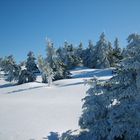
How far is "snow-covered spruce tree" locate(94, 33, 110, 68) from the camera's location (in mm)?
71125

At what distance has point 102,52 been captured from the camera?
7081 centimetres

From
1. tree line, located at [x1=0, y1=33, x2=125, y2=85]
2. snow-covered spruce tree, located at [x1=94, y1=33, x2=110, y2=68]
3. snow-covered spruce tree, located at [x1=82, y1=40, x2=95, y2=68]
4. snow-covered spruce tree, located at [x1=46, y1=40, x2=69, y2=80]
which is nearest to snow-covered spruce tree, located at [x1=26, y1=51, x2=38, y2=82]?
tree line, located at [x1=0, y1=33, x2=125, y2=85]

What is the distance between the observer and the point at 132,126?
12906 mm

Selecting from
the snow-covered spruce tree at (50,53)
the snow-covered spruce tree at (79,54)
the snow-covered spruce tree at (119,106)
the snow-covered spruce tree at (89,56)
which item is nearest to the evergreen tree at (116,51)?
the snow-covered spruce tree at (89,56)

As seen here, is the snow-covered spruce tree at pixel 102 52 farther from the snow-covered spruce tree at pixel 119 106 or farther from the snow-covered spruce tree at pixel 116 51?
the snow-covered spruce tree at pixel 119 106

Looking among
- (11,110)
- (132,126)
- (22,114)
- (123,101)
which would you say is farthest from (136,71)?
(11,110)

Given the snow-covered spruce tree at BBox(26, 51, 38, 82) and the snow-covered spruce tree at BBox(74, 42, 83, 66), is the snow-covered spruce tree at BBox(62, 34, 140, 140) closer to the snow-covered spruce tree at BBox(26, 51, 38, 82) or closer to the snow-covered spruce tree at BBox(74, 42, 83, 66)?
the snow-covered spruce tree at BBox(26, 51, 38, 82)

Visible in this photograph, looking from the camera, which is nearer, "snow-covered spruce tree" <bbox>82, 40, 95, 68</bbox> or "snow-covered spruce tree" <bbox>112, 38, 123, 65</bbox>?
"snow-covered spruce tree" <bbox>112, 38, 123, 65</bbox>

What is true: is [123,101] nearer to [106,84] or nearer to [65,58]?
[106,84]

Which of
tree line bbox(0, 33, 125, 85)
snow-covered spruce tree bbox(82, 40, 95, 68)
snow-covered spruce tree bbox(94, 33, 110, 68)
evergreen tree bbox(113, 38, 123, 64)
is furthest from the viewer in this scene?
snow-covered spruce tree bbox(82, 40, 95, 68)

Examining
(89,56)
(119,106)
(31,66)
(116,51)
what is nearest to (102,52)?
(116,51)

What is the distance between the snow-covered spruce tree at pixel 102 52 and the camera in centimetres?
7112

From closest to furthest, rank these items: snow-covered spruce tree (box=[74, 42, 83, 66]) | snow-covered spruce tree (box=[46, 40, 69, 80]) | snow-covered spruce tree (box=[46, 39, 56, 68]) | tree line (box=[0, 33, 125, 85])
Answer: tree line (box=[0, 33, 125, 85]), snow-covered spruce tree (box=[46, 40, 69, 80]), snow-covered spruce tree (box=[46, 39, 56, 68]), snow-covered spruce tree (box=[74, 42, 83, 66])

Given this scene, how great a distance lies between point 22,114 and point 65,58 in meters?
55.4
